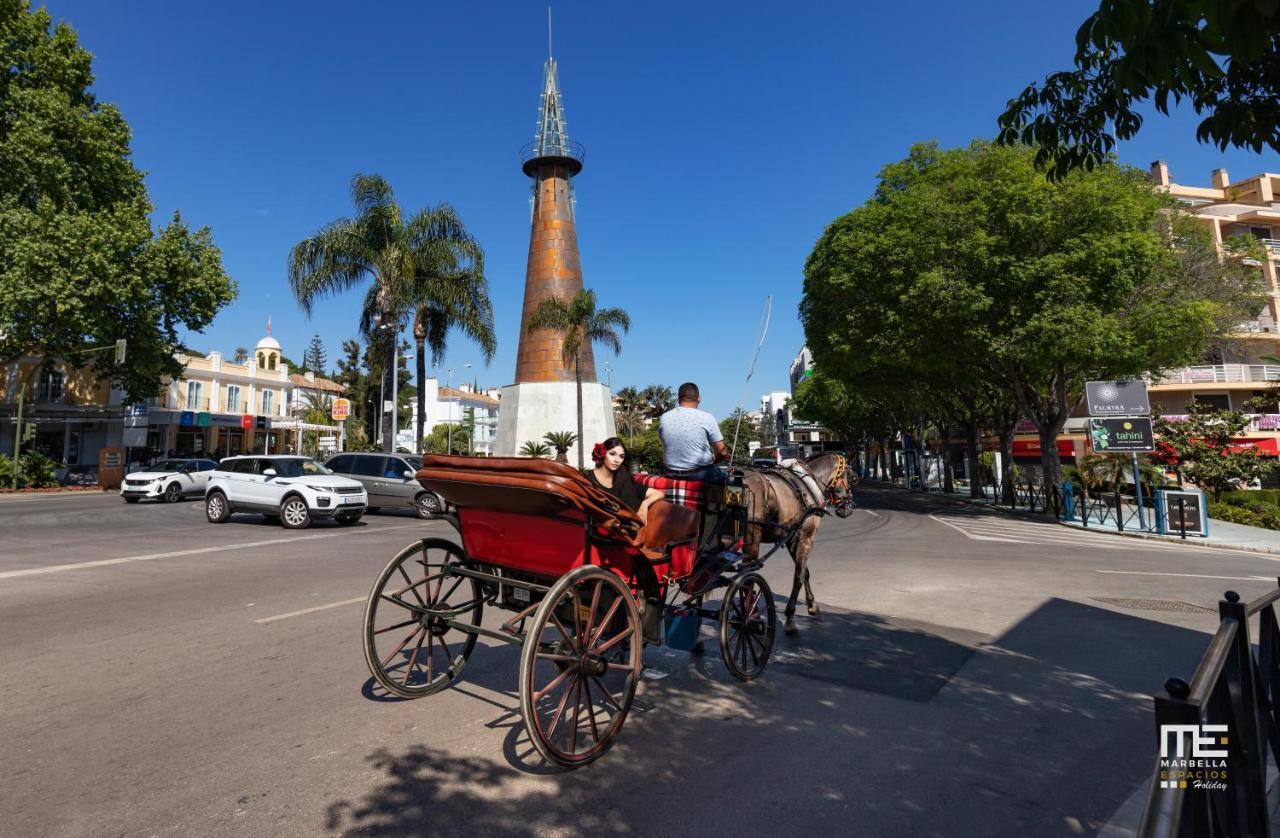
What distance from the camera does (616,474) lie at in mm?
5234

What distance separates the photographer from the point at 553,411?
30.2m

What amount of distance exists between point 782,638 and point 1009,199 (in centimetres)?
1877

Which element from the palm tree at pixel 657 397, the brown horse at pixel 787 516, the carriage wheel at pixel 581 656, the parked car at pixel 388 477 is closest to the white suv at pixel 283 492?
the parked car at pixel 388 477

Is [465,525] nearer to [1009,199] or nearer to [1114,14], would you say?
[1114,14]

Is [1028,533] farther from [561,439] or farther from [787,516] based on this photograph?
[561,439]

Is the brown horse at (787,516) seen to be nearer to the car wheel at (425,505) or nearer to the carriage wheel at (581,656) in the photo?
the carriage wheel at (581,656)

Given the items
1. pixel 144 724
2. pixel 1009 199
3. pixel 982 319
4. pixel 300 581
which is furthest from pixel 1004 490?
pixel 144 724

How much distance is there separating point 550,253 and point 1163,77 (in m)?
29.7

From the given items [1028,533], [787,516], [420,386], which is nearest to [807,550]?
[787,516]

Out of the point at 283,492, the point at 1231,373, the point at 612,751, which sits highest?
the point at 1231,373

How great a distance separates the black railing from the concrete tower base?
2722 cm

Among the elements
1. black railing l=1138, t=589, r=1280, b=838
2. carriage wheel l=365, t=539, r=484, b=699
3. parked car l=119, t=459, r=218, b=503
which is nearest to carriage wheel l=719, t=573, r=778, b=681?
carriage wheel l=365, t=539, r=484, b=699

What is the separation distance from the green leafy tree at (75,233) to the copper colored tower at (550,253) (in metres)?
15.7

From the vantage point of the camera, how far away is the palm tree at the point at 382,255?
89.8ft
